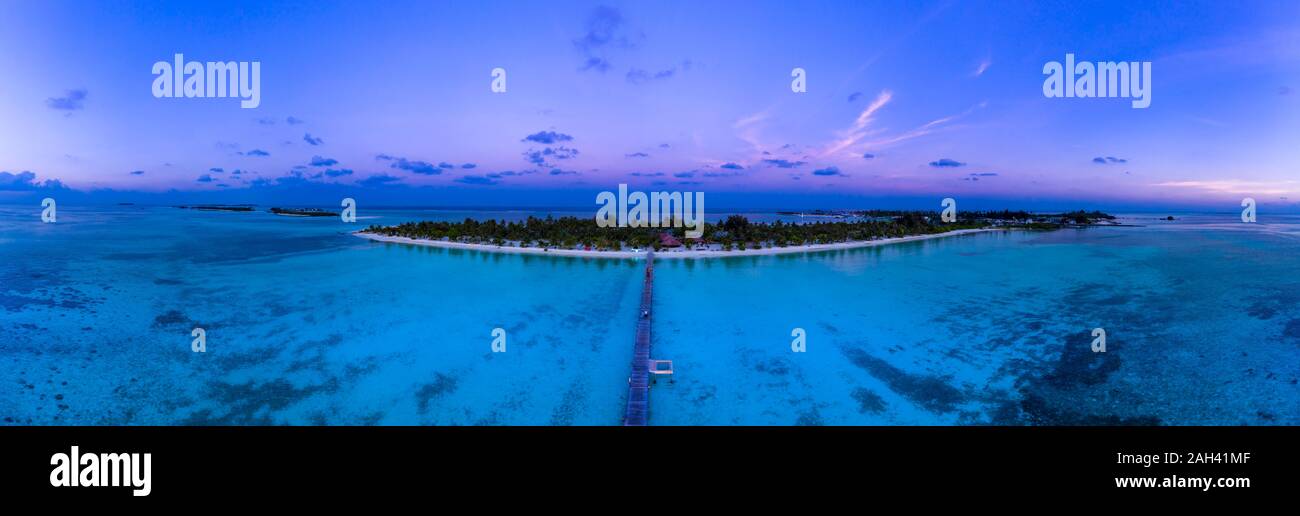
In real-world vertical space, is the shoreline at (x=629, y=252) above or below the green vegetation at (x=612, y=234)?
below

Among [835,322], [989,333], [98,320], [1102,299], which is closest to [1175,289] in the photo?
[1102,299]

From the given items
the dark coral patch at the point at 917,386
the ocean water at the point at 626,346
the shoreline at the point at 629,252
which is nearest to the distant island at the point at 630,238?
the shoreline at the point at 629,252

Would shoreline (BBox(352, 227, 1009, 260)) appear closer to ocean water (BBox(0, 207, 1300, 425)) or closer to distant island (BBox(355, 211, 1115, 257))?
distant island (BBox(355, 211, 1115, 257))

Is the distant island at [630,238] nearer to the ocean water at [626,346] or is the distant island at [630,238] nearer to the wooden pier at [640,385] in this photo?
the ocean water at [626,346]

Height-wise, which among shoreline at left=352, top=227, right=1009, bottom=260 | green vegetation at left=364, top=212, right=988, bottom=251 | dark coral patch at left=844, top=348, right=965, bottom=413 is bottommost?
dark coral patch at left=844, top=348, right=965, bottom=413

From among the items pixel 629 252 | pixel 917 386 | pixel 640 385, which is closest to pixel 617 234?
pixel 629 252

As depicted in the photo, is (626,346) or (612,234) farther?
(612,234)

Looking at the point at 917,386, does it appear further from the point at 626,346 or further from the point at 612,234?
the point at 612,234

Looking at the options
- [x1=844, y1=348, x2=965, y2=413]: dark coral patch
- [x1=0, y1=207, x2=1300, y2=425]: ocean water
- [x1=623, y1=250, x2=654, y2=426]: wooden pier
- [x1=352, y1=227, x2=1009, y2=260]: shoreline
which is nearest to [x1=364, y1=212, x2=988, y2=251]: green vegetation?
[x1=352, y1=227, x2=1009, y2=260]: shoreline

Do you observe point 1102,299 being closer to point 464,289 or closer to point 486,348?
point 486,348

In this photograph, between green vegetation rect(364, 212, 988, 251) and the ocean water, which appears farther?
green vegetation rect(364, 212, 988, 251)
